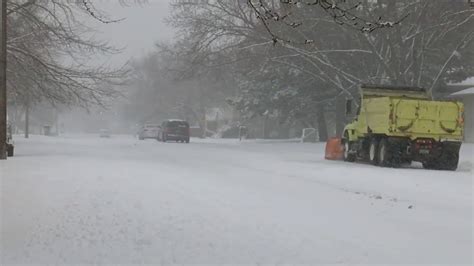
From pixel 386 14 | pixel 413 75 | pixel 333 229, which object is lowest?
pixel 333 229

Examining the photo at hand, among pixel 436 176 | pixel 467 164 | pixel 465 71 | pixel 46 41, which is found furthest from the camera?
pixel 465 71

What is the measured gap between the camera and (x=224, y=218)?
33.1 feet

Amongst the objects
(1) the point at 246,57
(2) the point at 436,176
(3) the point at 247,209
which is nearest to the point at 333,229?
(3) the point at 247,209

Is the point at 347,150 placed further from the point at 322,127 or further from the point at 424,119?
the point at 322,127

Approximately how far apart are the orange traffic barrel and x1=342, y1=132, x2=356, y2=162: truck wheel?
1.15ft

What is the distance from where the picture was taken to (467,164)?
2261cm

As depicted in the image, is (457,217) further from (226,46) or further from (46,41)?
(226,46)

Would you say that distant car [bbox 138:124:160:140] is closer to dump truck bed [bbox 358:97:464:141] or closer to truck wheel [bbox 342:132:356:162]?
truck wheel [bbox 342:132:356:162]

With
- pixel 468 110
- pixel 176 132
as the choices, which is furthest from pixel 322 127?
pixel 468 110

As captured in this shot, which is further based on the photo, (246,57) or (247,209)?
(246,57)

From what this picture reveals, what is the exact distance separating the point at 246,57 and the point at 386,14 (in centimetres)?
759

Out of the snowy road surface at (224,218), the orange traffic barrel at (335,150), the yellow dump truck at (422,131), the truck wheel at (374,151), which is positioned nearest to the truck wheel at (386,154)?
the yellow dump truck at (422,131)

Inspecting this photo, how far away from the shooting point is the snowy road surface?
26.1 ft

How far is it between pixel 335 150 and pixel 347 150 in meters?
1.13
